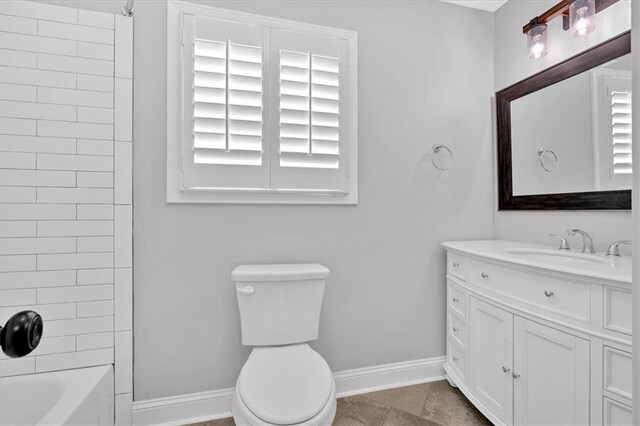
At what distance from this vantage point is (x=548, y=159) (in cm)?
182

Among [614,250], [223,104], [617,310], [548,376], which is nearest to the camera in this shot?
[617,310]

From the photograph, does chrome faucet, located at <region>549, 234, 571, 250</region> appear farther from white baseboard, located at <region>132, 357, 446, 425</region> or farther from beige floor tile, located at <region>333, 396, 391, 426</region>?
beige floor tile, located at <region>333, 396, 391, 426</region>

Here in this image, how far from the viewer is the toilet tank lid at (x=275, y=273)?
1503mm

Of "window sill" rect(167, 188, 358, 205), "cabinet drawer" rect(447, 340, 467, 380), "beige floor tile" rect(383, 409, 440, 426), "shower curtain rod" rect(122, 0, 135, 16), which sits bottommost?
"beige floor tile" rect(383, 409, 440, 426)

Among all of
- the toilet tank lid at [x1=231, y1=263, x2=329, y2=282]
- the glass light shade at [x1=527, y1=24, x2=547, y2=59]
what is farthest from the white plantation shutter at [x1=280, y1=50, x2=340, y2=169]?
the glass light shade at [x1=527, y1=24, x2=547, y2=59]

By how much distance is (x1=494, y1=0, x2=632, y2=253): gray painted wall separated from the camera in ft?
4.90

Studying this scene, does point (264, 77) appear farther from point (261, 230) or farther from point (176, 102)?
point (261, 230)

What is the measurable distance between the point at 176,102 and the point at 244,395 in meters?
1.41

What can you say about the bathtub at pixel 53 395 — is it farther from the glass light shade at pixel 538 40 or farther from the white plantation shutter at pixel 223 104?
the glass light shade at pixel 538 40

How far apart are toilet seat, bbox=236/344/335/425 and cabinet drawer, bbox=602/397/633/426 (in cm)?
93

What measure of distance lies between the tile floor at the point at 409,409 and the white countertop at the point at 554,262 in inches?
34.5

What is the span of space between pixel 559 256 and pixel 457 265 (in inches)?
19.5

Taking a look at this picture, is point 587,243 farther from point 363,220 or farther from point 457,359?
point 363,220

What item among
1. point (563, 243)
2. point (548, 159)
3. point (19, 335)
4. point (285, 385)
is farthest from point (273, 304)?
point (548, 159)
